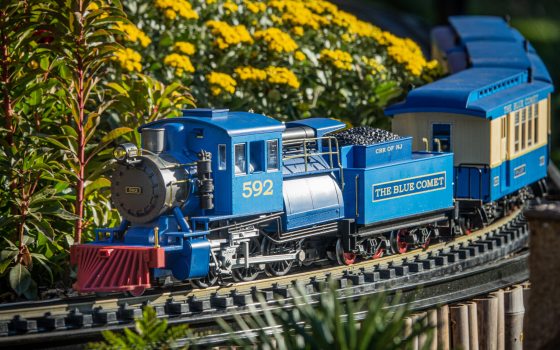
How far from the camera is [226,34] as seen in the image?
18719 mm

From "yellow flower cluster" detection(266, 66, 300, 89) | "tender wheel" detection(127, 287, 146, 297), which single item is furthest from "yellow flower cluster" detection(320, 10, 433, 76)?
"tender wheel" detection(127, 287, 146, 297)

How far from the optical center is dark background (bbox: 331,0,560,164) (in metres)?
34.7

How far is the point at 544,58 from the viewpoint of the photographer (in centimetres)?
3703

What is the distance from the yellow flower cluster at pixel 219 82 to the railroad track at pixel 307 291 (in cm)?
419

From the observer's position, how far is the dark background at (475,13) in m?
34.7

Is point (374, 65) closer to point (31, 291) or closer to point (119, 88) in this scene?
point (119, 88)

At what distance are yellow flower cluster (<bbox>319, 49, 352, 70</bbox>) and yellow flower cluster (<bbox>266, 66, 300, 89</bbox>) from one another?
4.20ft

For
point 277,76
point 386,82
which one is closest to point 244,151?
point 277,76

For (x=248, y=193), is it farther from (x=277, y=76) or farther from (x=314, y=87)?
(x=314, y=87)

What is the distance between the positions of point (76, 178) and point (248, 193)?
2475 mm

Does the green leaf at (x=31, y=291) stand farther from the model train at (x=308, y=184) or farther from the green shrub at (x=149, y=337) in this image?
the green shrub at (x=149, y=337)

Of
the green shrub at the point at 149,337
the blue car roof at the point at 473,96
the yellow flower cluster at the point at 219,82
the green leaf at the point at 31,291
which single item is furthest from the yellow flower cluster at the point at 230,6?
the green shrub at the point at 149,337

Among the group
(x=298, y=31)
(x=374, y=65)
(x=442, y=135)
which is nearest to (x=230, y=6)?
(x=298, y=31)

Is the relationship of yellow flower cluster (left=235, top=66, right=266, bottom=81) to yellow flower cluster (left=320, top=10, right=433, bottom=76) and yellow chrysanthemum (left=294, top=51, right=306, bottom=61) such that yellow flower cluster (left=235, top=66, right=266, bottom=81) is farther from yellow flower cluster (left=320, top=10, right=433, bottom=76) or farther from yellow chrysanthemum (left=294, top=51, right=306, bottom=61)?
yellow flower cluster (left=320, top=10, right=433, bottom=76)
